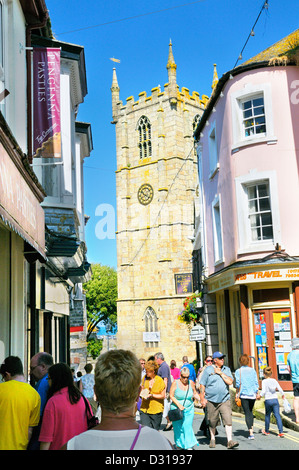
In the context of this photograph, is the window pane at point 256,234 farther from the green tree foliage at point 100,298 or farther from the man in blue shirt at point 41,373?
the green tree foliage at point 100,298

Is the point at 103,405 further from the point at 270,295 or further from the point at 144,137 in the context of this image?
the point at 144,137

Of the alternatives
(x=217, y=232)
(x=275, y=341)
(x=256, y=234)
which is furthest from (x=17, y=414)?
(x=217, y=232)

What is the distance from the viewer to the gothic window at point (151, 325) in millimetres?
57531

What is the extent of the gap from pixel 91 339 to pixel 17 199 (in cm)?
6297

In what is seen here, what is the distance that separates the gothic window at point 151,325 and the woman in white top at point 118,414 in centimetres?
5523

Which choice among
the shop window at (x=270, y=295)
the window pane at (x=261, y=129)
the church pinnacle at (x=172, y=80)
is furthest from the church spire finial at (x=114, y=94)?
the shop window at (x=270, y=295)

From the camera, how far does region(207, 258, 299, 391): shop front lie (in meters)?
15.1

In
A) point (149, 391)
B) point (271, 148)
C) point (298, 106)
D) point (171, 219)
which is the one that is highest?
point (171, 219)

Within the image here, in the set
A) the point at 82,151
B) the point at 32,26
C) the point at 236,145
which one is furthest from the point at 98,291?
the point at 32,26

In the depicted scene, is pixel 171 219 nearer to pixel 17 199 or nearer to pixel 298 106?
pixel 298 106

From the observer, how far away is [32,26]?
34.7 feet

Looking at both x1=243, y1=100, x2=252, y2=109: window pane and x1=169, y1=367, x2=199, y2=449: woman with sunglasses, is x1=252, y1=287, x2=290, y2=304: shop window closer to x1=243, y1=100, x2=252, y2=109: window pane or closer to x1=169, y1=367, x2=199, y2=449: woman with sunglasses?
x1=243, y1=100, x2=252, y2=109: window pane

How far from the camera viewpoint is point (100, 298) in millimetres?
70938

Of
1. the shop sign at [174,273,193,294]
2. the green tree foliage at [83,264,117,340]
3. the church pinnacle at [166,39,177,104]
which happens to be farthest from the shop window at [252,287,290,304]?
the green tree foliage at [83,264,117,340]
